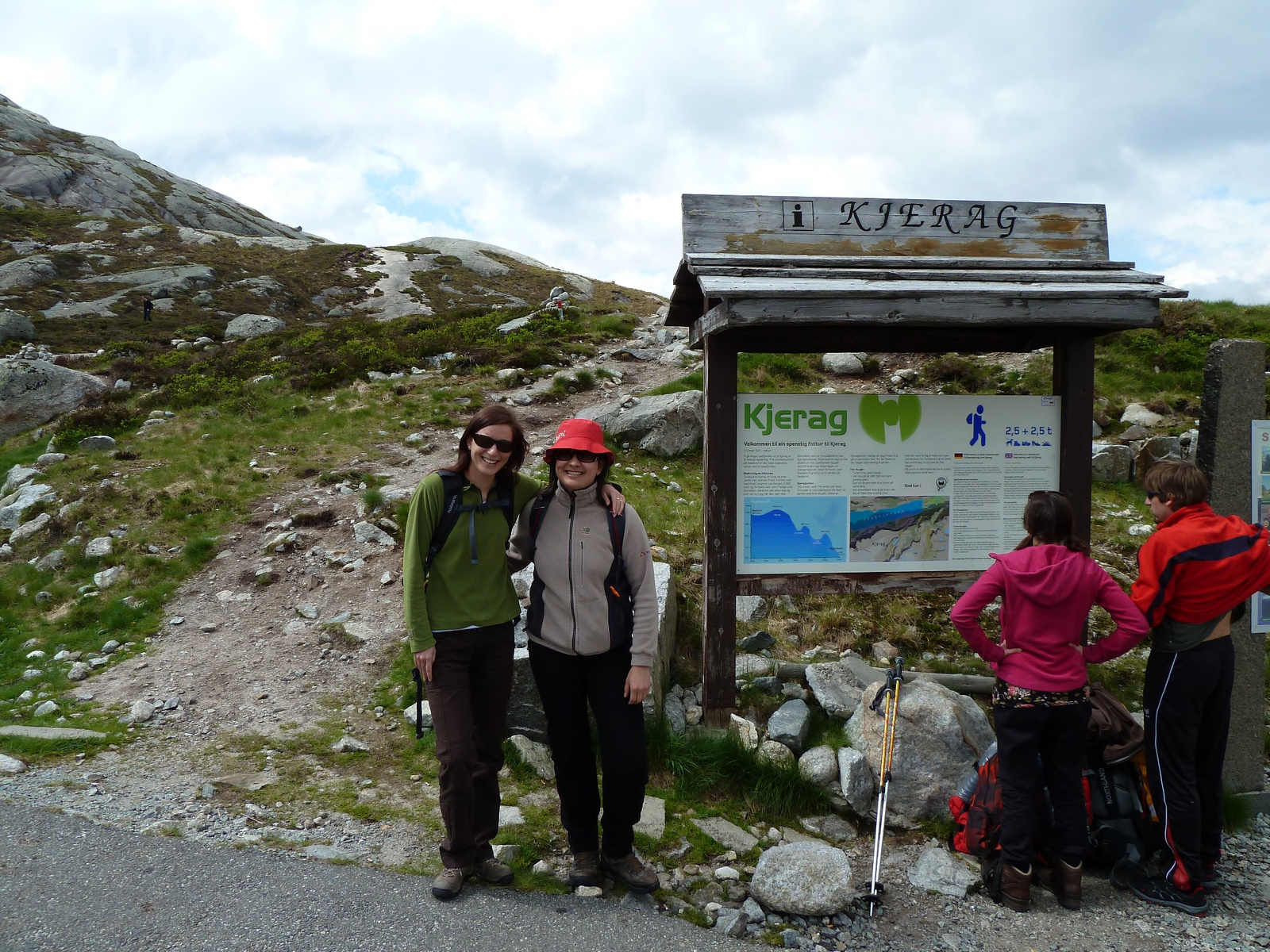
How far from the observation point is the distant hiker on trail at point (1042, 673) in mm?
3582

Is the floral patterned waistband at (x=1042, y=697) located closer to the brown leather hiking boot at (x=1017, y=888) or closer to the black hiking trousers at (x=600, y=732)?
the brown leather hiking boot at (x=1017, y=888)

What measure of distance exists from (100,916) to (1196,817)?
18.0ft

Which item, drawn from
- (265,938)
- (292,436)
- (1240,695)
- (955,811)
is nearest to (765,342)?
(955,811)

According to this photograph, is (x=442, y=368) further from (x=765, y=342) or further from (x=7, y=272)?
(x=7, y=272)

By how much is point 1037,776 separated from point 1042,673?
572 millimetres

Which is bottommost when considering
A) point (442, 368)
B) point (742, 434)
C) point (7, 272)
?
point (742, 434)

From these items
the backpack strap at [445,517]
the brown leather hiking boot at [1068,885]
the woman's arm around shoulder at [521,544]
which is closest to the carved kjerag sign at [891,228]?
the woman's arm around shoulder at [521,544]

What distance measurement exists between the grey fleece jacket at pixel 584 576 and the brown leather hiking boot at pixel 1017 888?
217 centimetres

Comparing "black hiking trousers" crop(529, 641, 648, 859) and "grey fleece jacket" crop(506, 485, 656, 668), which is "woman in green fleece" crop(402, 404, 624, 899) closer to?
"grey fleece jacket" crop(506, 485, 656, 668)

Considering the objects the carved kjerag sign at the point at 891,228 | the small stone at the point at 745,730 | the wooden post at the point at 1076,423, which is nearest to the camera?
the small stone at the point at 745,730

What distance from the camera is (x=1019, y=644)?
12.0ft

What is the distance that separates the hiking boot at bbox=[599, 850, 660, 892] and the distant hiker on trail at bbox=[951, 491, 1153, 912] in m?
1.82

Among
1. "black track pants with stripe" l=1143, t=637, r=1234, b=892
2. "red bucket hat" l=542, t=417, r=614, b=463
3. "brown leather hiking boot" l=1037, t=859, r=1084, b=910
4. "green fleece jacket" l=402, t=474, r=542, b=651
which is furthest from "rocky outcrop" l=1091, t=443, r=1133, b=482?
"green fleece jacket" l=402, t=474, r=542, b=651

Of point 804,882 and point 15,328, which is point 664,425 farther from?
point 15,328
